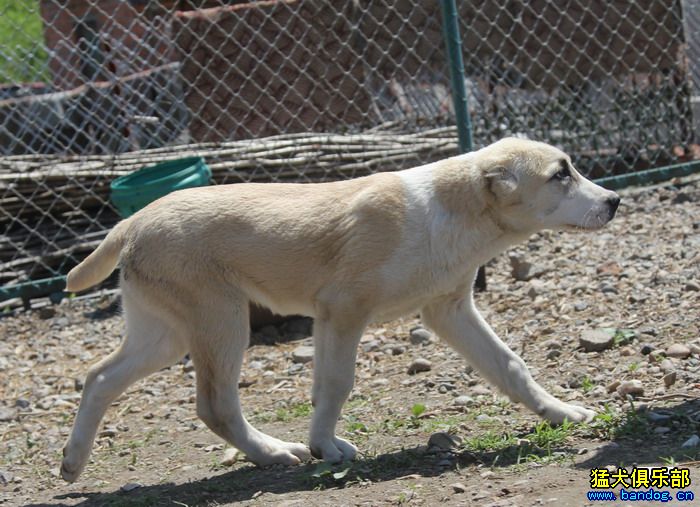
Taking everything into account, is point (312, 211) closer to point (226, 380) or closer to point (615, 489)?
point (226, 380)

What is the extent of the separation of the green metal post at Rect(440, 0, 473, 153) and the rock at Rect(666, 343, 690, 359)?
6.15 ft

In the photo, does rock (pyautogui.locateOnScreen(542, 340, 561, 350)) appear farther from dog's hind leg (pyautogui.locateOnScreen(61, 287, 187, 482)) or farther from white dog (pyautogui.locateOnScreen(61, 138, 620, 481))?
dog's hind leg (pyautogui.locateOnScreen(61, 287, 187, 482))

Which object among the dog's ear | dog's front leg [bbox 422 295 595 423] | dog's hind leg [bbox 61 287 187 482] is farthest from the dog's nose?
dog's hind leg [bbox 61 287 187 482]

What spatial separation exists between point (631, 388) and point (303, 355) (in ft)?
6.01

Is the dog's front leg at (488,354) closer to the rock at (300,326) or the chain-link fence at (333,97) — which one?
the rock at (300,326)

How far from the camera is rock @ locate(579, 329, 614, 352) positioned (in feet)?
15.5

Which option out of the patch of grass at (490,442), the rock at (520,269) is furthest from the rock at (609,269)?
the patch of grass at (490,442)

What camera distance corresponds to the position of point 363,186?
13.6 feet

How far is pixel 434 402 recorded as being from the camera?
4512mm

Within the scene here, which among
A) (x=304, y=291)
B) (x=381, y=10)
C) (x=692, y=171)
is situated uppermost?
(x=381, y=10)

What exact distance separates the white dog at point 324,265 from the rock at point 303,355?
4.05 ft

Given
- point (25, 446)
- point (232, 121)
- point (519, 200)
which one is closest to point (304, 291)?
point (519, 200)

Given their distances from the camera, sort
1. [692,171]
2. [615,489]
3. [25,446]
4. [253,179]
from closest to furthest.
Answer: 1. [615,489]
2. [25,446]
3. [253,179]
4. [692,171]

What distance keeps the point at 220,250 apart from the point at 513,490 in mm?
1463
